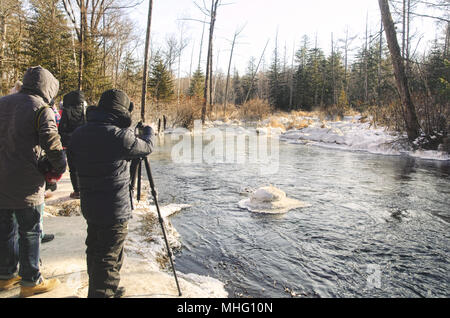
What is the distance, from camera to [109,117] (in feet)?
7.29

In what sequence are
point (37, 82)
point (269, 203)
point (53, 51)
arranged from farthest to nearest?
1. point (53, 51)
2. point (269, 203)
3. point (37, 82)

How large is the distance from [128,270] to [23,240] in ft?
3.30

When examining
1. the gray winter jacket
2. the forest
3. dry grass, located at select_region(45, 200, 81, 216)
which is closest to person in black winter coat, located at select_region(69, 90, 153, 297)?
the gray winter jacket

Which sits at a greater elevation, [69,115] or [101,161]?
[69,115]

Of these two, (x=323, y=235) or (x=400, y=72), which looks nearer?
(x=323, y=235)

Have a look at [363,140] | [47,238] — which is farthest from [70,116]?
[363,140]

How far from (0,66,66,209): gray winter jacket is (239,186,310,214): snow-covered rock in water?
375cm

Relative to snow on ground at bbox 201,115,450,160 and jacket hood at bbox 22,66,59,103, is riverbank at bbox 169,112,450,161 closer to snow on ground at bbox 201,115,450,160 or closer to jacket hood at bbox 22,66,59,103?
snow on ground at bbox 201,115,450,160

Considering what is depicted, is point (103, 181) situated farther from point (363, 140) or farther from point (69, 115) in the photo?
point (363, 140)

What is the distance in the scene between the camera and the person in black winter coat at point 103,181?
216 cm

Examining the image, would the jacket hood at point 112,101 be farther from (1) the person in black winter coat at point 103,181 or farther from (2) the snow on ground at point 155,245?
(2) the snow on ground at point 155,245

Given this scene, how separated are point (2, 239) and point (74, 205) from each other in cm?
262
